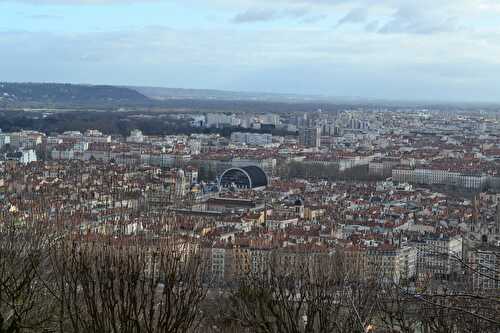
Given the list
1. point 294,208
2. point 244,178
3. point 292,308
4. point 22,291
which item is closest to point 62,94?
point 244,178

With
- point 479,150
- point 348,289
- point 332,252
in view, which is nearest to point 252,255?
point 332,252

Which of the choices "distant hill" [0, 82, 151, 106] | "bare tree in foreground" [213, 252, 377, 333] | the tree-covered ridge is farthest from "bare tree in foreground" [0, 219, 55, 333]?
the tree-covered ridge

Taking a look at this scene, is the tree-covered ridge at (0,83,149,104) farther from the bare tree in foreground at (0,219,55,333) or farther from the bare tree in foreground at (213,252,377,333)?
the bare tree in foreground at (0,219,55,333)

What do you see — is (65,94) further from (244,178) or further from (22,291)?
(22,291)

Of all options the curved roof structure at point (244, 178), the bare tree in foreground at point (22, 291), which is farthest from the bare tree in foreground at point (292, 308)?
the curved roof structure at point (244, 178)

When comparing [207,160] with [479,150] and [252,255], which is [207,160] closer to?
[479,150]
